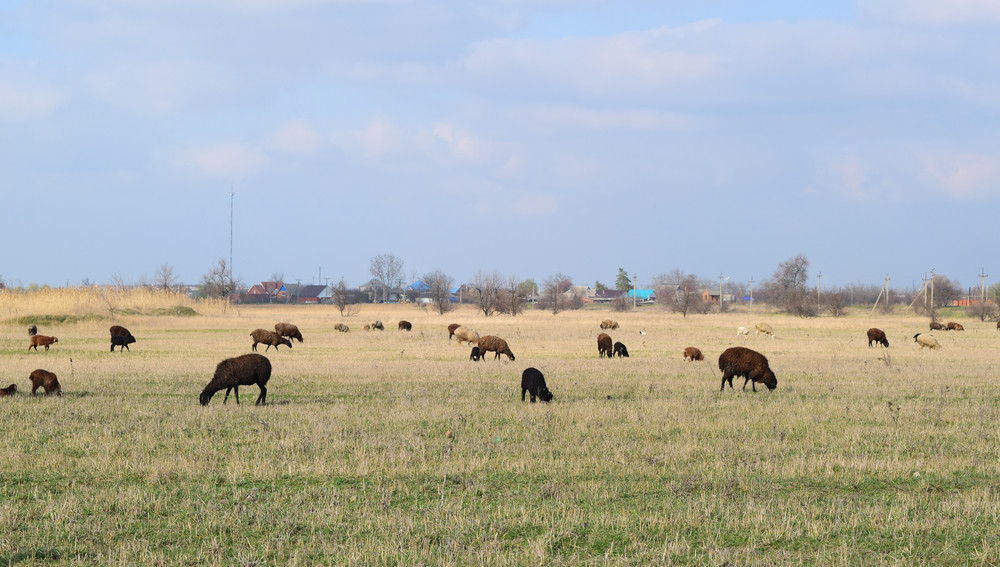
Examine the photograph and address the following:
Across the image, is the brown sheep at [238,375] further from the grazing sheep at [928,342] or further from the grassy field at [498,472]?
the grazing sheep at [928,342]

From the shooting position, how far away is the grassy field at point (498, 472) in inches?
276

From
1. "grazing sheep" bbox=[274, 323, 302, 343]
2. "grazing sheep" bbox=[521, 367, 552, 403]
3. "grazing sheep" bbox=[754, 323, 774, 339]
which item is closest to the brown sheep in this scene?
"grazing sheep" bbox=[521, 367, 552, 403]

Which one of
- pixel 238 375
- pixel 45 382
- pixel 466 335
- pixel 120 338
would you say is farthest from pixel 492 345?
pixel 120 338

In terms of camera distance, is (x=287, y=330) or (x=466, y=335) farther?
(x=287, y=330)

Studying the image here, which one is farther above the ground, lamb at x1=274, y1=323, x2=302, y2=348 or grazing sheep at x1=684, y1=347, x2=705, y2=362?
lamb at x1=274, y1=323, x2=302, y2=348

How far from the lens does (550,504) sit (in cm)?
836

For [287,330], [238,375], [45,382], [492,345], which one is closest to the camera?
[238,375]

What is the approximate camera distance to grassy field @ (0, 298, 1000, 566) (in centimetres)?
702

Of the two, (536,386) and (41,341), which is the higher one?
(41,341)

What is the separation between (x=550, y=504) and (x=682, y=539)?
1658mm

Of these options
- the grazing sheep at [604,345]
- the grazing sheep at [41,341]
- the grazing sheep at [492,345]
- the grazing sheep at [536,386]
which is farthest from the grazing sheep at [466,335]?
the grazing sheep at [536,386]

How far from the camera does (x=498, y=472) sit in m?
10.0

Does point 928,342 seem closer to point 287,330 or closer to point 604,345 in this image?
point 604,345

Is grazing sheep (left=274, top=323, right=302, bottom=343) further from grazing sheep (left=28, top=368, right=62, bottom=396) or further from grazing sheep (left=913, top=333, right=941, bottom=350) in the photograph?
grazing sheep (left=913, top=333, right=941, bottom=350)
